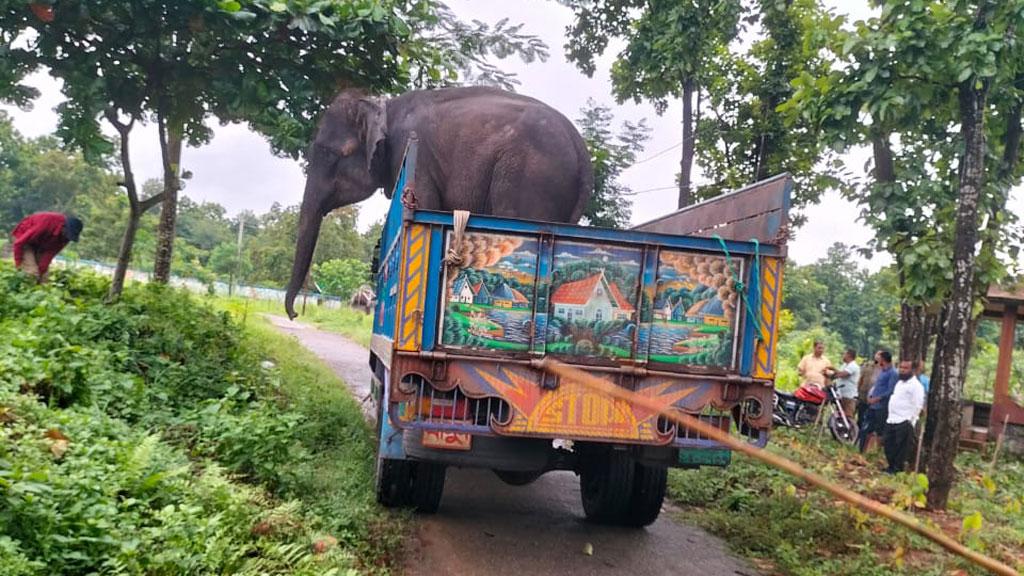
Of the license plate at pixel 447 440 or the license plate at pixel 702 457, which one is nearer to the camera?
the license plate at pixel 447 440

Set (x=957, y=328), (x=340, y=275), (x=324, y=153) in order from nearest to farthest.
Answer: (x=957, y=328)
(x=324, y=153)
(x=340, y=275)

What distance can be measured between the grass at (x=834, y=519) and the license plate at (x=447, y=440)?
221cm

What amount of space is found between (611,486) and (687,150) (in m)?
7.68

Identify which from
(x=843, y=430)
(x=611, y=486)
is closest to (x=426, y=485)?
(x=611, y=486)

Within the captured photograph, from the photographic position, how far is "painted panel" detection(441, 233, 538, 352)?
4.34 metres

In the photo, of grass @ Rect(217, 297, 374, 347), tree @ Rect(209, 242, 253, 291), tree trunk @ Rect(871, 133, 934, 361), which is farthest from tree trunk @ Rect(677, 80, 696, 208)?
tree @ Rect(209, 242, 253, 291)

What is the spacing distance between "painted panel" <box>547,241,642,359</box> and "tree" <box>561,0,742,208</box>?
23.6 ft

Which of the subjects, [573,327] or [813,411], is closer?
[573,327]

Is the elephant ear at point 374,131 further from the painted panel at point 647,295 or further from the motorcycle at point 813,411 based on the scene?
the motorcycle at point 813,411

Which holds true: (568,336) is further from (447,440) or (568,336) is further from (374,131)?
(374,131)

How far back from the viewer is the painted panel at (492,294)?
434 cm

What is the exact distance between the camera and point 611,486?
18.3 ft

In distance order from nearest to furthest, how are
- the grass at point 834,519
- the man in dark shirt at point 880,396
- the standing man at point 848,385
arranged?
the grass at point 834,519
the man in dark shirt at point 880,396
the standing man at point 848,385

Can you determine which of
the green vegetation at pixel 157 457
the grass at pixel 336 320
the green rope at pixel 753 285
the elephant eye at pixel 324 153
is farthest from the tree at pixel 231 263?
the green rope at pixel 753 285
